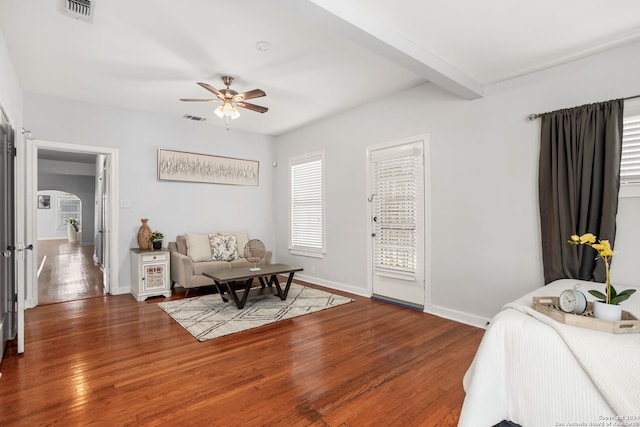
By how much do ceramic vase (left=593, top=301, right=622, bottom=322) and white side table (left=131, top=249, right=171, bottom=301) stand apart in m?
4.70

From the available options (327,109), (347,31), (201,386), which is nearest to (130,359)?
(201,386)

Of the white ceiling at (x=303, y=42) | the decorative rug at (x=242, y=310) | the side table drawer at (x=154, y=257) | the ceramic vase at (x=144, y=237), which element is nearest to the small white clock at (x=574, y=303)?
the white ceiling at (x=303, y=42)

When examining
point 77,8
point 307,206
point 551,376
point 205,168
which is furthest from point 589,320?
point 205,168

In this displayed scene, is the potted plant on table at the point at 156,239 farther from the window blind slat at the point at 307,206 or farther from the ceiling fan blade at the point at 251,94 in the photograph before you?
the ceiling fan blade at the point at 251,94

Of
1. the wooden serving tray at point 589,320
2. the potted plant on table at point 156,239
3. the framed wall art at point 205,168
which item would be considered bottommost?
the wooden serving tray at point 589,320

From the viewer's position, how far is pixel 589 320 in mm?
1587

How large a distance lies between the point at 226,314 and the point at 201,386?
1.58 m

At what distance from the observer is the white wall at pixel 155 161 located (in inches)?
175

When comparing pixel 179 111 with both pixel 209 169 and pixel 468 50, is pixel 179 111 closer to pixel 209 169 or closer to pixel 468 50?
pixel 209 169

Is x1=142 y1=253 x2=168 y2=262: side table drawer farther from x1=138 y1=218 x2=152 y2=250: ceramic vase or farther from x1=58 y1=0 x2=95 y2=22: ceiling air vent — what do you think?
x1=58 y1=0 x2=95 y2=22: ceiling air vent

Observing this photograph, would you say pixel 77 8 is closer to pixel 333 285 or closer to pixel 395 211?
pixel 395 211

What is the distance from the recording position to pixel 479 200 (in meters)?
3.51

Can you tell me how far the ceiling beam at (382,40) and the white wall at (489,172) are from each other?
16.2 inches

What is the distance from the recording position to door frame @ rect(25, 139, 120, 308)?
4.10 meters
